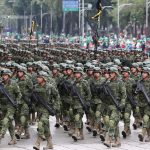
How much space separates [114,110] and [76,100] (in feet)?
3.91

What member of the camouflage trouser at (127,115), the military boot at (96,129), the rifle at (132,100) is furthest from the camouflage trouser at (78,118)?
the rifle at (132,100)

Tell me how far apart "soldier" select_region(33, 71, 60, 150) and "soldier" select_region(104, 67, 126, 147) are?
1199 mm

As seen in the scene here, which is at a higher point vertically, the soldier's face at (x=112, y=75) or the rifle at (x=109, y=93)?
the soldier's face at (x=112, y=75)

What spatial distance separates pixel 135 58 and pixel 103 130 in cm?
1479

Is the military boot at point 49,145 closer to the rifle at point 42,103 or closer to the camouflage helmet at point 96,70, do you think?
the rifle at point 42,103

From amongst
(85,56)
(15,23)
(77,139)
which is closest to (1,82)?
(77,139)

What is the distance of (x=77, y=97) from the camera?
59.5ft

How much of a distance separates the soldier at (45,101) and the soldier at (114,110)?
1199 mm

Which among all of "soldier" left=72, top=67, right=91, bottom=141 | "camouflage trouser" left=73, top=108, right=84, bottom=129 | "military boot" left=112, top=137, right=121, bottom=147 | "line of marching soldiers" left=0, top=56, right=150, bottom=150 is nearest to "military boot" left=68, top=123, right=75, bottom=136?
"line of marching soldiers" left=0, top=56, right=150, bottom=150

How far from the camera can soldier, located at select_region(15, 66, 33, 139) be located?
18188 millimetres

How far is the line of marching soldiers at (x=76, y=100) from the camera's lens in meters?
16.8

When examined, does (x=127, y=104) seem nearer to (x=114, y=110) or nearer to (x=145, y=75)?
(x=145, y=75)

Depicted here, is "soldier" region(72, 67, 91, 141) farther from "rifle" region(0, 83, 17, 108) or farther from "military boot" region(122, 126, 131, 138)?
"rifle" region(0, 83, 17, 108)

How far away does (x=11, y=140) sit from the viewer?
17.6m
